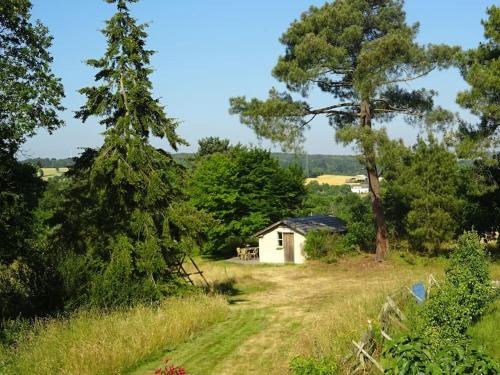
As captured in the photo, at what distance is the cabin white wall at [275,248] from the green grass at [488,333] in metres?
23.2

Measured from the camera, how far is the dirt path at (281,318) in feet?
42.2

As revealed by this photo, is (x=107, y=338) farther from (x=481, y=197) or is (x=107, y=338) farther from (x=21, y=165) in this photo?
(x=481, y=197)

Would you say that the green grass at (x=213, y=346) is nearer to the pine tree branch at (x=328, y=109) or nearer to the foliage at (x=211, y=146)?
the pine tree branch at (x=328, y=109)

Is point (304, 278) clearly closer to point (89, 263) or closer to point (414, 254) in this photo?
point (414, 254)

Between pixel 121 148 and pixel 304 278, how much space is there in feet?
52.4

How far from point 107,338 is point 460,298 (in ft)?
31.2

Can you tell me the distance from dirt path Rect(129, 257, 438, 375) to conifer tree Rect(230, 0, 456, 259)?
16.1 ft

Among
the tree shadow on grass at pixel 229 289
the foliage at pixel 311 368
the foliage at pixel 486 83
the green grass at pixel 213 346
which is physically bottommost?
the tree shadow on grass at pixel 229 289

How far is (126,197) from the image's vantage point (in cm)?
1903

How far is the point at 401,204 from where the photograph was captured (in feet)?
112

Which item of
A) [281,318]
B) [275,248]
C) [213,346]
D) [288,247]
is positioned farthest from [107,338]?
[275,248]

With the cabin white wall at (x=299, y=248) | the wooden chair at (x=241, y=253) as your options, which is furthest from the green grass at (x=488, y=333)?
the wooden chair at (x=241, y=253)

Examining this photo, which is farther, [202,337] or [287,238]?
[287,238]

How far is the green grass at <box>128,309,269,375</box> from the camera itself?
12891 millimetres
